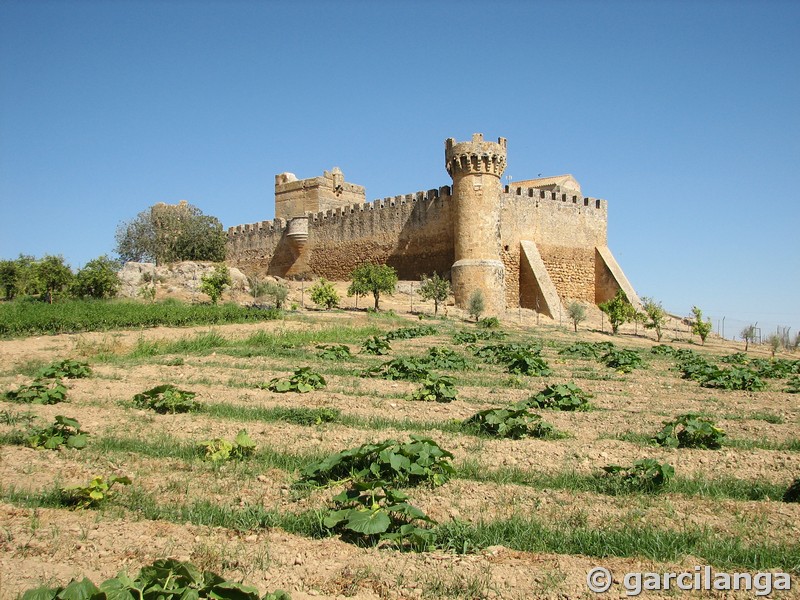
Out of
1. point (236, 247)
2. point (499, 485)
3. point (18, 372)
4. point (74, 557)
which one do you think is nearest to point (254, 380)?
point (18, 372)

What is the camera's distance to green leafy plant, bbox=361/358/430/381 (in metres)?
10.9

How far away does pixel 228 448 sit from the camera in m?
6.03

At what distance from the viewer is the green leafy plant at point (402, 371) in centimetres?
1095

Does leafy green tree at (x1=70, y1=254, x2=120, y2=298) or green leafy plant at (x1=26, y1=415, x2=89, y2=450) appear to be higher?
leafy green tree at (x1=70, y1=254, x2=120, y2=298)

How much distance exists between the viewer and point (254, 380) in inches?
418

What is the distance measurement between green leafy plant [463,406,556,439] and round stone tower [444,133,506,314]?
2123 cm

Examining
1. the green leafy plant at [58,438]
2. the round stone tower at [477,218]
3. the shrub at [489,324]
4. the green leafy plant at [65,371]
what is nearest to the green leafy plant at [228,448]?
the green leafy plant at [58,438]

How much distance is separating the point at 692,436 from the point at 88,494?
549cm

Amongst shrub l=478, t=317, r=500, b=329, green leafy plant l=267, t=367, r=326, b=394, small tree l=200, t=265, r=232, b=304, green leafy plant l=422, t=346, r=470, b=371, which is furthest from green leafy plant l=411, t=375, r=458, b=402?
small tree l=200, t=265, r=232, b=304

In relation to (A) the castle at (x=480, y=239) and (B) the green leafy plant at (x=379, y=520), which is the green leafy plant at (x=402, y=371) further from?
(A) the castle at (x=480, y=239)

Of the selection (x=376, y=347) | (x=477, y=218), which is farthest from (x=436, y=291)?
(x=376, y=347)

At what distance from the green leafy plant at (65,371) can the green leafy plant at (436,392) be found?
5.15 metres

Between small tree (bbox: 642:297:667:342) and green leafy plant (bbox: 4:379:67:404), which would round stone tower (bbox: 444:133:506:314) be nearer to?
small tree (bbox: 642:297:667:342)

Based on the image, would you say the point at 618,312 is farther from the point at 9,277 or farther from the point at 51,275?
the point at 9,277
